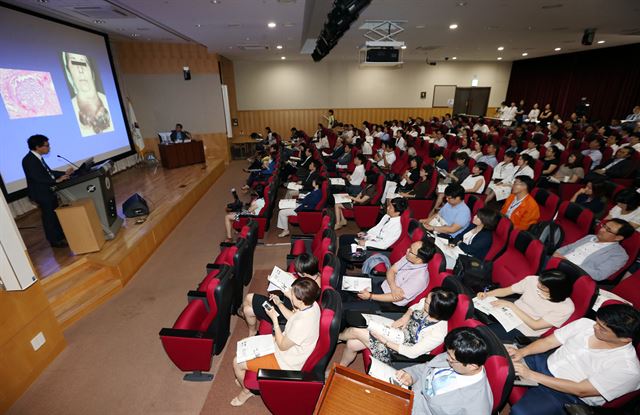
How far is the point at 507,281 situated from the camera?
298 centimetres

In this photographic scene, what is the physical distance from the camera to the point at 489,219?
3369 millimetres

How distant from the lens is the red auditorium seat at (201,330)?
7.95 ft

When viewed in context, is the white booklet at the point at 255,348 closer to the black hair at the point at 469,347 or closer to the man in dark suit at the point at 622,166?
the black hair at the point at 469,347

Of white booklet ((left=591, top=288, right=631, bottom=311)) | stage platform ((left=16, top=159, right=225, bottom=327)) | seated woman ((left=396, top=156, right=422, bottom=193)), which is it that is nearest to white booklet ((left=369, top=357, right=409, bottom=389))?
white booklet ((left=591, top=288, right=631, bottom=311))

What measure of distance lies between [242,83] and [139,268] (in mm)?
12102

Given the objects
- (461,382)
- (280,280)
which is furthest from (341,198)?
(461,382)

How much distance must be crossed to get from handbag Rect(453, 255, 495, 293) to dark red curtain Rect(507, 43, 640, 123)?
591 inches

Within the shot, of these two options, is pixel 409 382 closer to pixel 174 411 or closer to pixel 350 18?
pixel 174 411

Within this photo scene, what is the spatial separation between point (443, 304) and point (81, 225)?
4.59m

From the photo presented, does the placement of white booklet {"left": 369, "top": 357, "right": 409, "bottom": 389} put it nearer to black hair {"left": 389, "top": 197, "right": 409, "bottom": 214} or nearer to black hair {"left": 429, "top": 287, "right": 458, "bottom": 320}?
black hair {"left": 429, "top": 287, "right": 458, "bottom": 320}

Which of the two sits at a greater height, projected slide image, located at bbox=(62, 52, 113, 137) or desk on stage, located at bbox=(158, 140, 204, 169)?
projected slide image, located at bbox=(62, 52, 113, 137)

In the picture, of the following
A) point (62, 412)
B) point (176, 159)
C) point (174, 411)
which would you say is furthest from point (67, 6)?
point (174, 411)

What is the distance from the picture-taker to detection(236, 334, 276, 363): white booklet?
7.62 ft

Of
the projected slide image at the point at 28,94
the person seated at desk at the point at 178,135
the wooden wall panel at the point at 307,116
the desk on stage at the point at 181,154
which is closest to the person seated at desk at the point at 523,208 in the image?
the projected slide image at the point at 28,94
